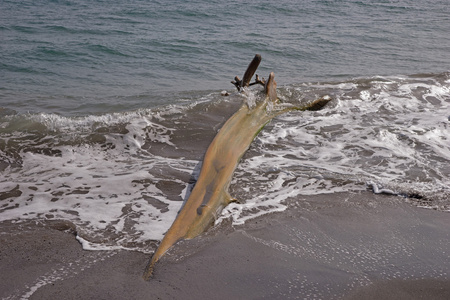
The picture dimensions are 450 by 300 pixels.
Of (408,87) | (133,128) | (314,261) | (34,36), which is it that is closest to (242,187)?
(314,261)

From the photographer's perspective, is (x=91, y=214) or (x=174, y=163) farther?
(x=174, y=163)

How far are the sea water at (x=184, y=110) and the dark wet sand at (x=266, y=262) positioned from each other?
24cm

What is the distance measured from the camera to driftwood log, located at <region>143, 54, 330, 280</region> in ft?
10.3

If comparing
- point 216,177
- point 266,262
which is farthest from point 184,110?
point 266,262

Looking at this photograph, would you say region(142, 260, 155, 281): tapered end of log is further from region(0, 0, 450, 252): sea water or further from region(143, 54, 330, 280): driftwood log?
region(0, 0, 450, 252): sea water

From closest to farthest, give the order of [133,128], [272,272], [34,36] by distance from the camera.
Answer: [272,272], [133,128], [34,36]

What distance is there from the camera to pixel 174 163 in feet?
15.0

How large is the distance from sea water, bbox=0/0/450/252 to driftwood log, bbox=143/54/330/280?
141 millimetres

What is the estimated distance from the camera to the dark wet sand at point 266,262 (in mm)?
2574

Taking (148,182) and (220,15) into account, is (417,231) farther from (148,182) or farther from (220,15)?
(220,15)

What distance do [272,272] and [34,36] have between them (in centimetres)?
1085

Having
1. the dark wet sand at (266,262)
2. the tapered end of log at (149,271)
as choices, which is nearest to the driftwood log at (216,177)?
the tapered end of log at (149,271)

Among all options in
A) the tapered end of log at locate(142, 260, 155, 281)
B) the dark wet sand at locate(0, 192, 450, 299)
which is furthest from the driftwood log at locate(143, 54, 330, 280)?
the dark wet sand at locate(0, 192, 450, 299)

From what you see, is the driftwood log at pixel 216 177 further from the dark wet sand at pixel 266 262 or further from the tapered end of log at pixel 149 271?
the dark wet sand at pixel 266 262
